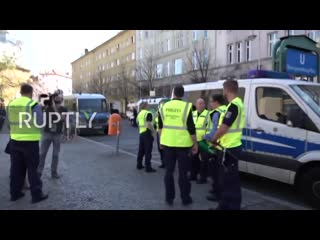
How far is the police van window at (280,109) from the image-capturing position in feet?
19.0

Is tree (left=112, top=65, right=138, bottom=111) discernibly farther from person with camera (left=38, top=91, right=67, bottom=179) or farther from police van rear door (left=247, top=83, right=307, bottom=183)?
police van rear door (left=247, top=83, right=307, bottom=183)

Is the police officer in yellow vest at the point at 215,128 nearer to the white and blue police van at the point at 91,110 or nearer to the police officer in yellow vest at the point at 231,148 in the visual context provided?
the police officer in yellow vest at the point at 231,148

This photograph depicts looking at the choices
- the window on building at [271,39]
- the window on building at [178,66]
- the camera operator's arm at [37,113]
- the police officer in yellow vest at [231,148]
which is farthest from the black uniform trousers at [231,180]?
the window on building at [178,66]

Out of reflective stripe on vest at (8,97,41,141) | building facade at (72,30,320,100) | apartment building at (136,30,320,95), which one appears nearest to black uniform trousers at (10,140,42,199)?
reflective stripe on vest at (8,97,41,141)

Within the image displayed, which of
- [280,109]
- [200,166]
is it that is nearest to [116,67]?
[200,166]

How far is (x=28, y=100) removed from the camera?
234 inches

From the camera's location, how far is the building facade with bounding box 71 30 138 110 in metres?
56.4

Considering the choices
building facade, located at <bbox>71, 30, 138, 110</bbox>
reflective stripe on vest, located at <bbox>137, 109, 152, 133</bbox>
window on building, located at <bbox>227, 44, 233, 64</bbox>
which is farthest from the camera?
building facade, located at <bbox>71, 30, 138, 110</bbox>

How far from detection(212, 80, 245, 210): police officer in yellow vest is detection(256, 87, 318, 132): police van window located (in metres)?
1.32

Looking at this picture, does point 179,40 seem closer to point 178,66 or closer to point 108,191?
point 178,66

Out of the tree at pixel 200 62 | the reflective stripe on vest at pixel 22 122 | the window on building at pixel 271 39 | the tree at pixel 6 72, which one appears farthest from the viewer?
the tree at pixel 200 62

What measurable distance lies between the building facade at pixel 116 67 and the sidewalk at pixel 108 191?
43.2 meters

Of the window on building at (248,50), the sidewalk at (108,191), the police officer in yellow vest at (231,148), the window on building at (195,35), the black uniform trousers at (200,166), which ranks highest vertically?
the window on building at (195,35)
